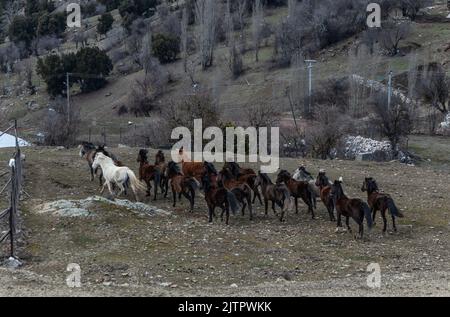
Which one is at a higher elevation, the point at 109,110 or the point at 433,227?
the point at 109,110

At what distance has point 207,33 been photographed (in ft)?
213

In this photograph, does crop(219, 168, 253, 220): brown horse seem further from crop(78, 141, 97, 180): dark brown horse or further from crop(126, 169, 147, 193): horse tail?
crop(78, 141, 97, 180): dark brown horse

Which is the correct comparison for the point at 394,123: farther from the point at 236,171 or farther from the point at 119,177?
the point at 119,177

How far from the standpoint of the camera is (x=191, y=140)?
97.0 ft

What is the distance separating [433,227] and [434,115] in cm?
2955

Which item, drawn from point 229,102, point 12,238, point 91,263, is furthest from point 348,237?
point 229,102

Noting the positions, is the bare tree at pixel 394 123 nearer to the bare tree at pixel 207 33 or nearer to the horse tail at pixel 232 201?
the horse tail at pixel 232 201

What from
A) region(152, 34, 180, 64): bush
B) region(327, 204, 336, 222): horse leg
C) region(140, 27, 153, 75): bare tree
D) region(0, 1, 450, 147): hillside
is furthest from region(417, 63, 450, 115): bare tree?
region(327, 204, 336, 222): horse leg

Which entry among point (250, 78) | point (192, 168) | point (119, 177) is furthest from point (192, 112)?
point (250, 78)

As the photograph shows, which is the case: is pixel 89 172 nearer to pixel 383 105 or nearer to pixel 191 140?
pixel 191 140

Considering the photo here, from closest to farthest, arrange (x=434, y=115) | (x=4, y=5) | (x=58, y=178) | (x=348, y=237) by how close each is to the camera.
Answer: (x=348, y=237), (x=58, y=178), (x=434, y=115), (x=4, y=5)


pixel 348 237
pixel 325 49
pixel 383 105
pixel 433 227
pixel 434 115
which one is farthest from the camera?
pixel 325 49

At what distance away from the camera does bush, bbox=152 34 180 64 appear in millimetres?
67000

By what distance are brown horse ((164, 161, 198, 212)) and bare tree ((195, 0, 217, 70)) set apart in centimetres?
4931
